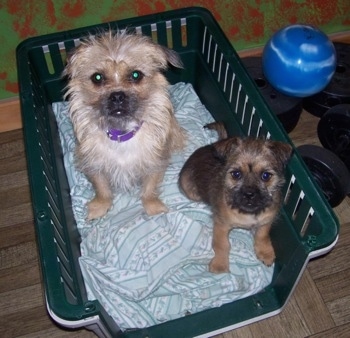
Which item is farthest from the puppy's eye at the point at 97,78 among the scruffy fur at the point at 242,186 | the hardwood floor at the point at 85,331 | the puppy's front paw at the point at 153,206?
the hardwood floor at the point at 85,331

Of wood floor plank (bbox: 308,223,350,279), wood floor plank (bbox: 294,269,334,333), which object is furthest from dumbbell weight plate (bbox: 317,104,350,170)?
wood floor plank (bbox: 294,269,334,333)

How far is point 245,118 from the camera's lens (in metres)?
3.10

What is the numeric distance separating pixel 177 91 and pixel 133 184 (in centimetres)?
131

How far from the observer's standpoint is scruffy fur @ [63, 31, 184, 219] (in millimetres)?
2414

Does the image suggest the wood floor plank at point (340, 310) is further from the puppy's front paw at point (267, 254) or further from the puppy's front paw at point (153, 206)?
the puppy's front paw at point (153, 206)

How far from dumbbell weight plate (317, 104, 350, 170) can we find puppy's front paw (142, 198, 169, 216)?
1520mm

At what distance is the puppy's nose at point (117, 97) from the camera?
2344 mm

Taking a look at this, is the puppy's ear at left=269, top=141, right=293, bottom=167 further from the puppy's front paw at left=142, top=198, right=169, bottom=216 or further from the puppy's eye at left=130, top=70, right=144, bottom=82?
the puppy's front paw at left=142, top=198, right=169, bottom=216

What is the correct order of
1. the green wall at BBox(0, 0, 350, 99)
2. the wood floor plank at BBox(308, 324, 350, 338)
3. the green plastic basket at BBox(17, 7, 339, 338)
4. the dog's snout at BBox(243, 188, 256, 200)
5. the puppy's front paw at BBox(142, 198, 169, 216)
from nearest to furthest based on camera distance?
the green plastic basket at BBox(17, 7, 339, 338) < the dog's snout at BBox(243, 188, 256, 200) < the wood floor plank at BBox(308, 324, 350, 338) < the puppy's front paw at BBox(142, 198, 169, 216) < the green wall at BBox(0, 0, 350, 99)

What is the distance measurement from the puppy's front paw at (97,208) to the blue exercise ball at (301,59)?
1695 mm

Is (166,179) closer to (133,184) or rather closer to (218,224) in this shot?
(133,184)

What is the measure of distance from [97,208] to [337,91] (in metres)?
2.32

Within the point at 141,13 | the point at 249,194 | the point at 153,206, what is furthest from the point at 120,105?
the point at 141,13

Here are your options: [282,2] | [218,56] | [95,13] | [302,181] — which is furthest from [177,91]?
[302,181]
